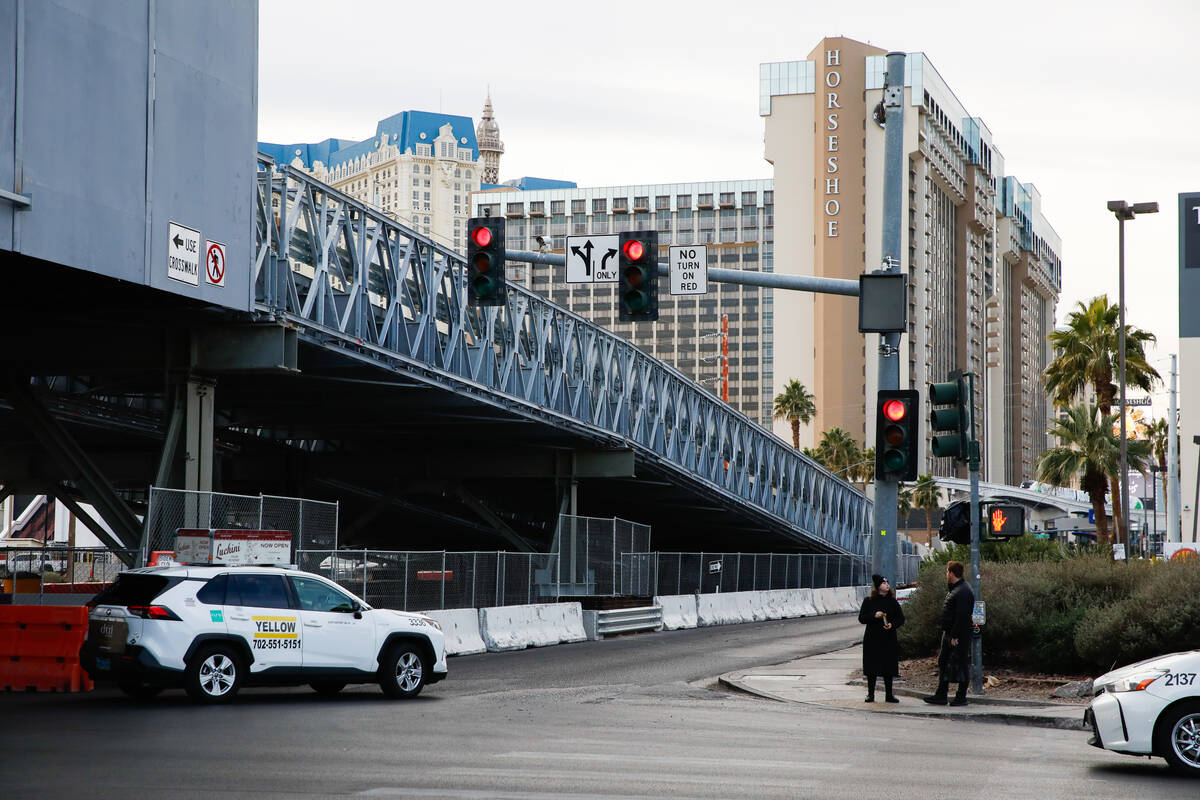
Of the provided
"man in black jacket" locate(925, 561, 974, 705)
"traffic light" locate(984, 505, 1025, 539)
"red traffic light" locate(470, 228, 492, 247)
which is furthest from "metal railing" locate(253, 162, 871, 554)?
"man in black jacket" locate(925, 561, 974, 705)

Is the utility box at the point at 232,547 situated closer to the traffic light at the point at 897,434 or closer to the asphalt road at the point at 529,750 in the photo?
the asphalt road at the point at 529,750

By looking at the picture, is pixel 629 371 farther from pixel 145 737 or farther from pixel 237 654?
pixel 145 737

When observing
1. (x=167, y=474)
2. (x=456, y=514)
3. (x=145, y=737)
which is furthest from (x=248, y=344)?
(x=456, y=514)

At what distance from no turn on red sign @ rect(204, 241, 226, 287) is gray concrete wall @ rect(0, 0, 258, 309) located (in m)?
0.14

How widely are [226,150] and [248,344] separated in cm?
335

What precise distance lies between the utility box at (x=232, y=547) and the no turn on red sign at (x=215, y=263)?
14.0ft

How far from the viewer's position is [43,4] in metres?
19.0

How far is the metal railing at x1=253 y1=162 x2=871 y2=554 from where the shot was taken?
84.0ft

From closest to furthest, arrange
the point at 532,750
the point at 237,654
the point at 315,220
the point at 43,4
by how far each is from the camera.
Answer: the point at 532,750 < the point at 237,654 < the point at 43,4 < the point at 315,220

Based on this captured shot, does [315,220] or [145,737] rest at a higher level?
[315,220]

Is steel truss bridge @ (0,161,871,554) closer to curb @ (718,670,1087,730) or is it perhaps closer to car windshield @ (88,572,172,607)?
car windshield @ (88,572,172,607)

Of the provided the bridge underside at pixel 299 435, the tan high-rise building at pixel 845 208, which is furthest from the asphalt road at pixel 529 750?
the tan high-rise building at pixel 845 208

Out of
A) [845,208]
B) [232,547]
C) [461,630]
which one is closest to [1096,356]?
[461,630]

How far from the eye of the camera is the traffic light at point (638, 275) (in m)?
18.7
